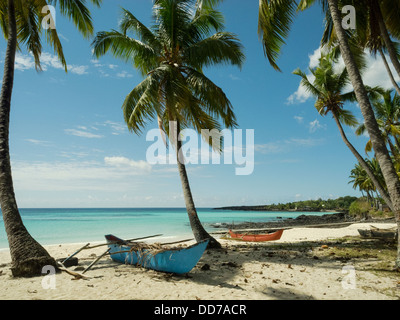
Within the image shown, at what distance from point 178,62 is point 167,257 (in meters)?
7.67

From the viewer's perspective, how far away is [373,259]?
23.8ft

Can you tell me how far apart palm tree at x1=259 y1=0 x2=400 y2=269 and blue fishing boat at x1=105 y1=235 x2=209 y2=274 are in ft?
15.9

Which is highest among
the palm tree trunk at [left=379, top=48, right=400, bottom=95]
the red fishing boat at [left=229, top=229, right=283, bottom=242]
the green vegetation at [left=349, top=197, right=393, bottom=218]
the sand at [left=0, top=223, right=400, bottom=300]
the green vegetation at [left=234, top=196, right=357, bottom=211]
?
the palm tree trunk at [left=379, top=48, right=400, bottom=95]

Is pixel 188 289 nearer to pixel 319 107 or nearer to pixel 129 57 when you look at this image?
pixel 129 57

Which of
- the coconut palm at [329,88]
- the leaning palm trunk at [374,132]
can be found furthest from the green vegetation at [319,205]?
the leaning palm trunk at [374,132]

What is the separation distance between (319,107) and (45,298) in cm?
1561

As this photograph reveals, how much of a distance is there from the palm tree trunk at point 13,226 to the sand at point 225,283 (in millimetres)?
324

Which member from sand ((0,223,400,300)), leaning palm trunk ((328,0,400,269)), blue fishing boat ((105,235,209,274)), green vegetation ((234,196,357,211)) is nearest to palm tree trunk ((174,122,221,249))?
sand ((0,223,400,300))

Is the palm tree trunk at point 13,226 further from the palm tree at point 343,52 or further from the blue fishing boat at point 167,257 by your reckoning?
the palm tree at point 343,52

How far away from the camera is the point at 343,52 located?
6875mm

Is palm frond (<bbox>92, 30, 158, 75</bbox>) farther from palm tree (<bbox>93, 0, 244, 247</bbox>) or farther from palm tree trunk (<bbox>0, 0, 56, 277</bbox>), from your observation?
palm tree trunk (<bbox>0, 0, 56, 277</bbox>)

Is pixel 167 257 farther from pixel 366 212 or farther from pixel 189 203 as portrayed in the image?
pixel 366 212

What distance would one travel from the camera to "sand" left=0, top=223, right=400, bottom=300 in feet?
15.7
